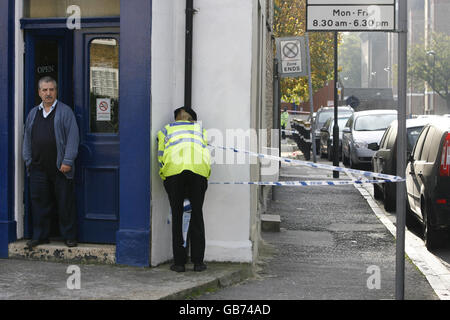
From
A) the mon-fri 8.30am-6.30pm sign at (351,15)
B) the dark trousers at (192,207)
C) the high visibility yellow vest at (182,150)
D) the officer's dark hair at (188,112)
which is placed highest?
the mon-fri 8.30am-6.30pm sign at (351,15)

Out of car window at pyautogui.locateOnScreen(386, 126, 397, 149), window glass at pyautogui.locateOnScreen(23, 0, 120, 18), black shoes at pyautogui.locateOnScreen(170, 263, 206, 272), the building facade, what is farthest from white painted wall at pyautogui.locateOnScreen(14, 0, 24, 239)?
car window at pyautogui.locateOnScreen(386, 126, 397, 149)

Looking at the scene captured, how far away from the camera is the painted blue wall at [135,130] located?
7.84 meters

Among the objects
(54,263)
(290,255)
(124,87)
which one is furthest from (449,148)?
(54,263)

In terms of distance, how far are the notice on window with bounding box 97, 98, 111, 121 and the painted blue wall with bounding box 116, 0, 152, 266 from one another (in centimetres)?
52

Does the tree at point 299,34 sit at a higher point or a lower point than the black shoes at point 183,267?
higher

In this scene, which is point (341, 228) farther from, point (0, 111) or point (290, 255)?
point (0, 111)

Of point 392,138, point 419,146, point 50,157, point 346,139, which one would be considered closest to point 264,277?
point 50,157

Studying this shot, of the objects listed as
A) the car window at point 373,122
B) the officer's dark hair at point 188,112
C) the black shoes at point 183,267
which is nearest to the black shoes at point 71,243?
the black shoes at point 183,267

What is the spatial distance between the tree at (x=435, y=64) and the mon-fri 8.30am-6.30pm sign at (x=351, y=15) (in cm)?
7583

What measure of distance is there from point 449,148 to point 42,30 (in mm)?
4979

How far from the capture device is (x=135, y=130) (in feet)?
25.8

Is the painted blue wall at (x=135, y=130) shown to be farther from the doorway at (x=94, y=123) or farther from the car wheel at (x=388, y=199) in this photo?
the car wheel at (x=388, y=199)

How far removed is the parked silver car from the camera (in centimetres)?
2200

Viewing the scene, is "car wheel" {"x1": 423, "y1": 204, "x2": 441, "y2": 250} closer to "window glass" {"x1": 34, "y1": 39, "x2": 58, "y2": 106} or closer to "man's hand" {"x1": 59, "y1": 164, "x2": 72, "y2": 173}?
"man's hand" {"x1": 59, "y1": 164, "x2": 72, "y2": 173}
